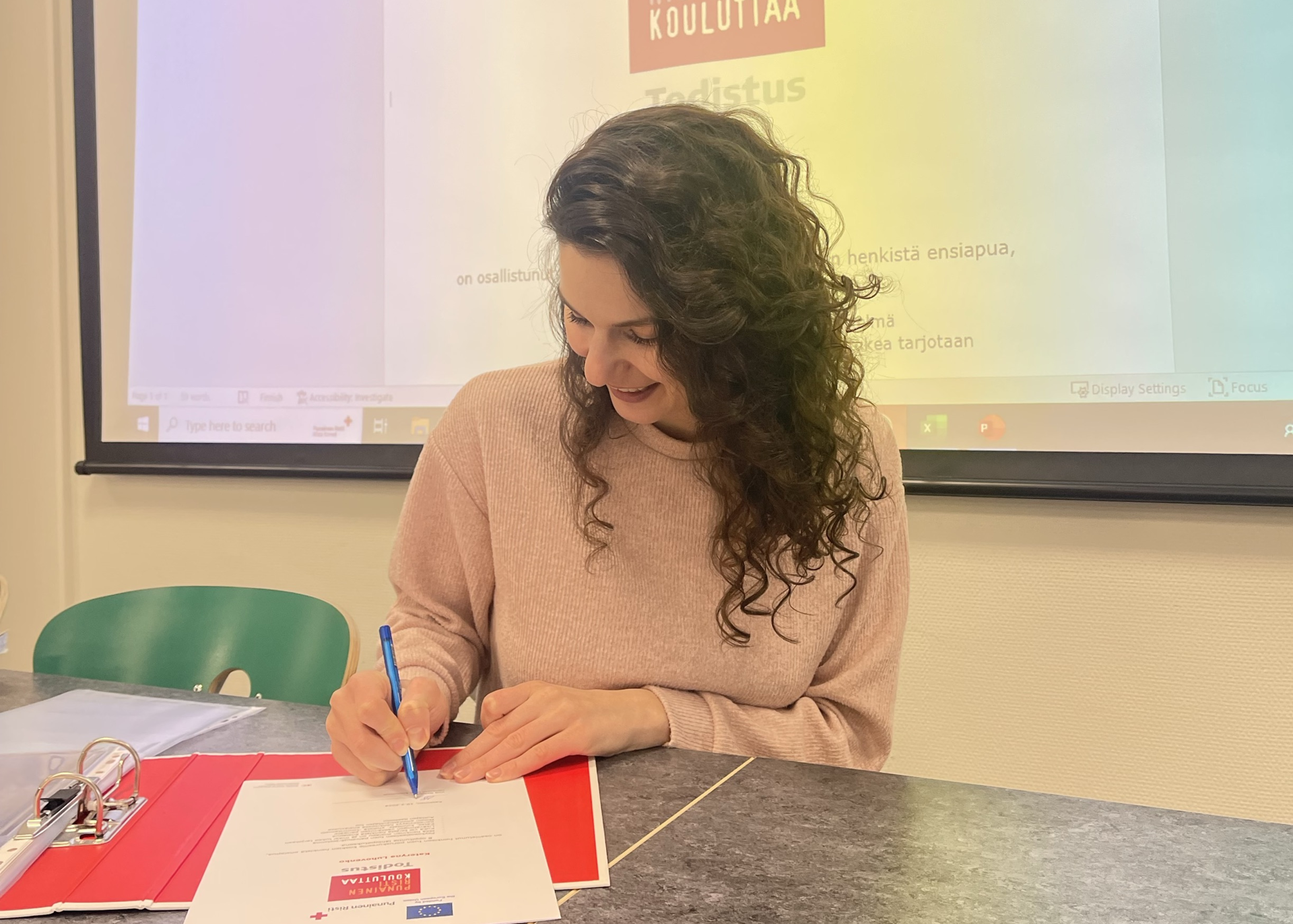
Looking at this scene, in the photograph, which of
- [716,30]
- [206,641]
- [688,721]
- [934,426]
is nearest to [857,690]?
[688,721]

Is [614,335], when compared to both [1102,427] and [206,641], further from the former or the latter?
[1102,427]

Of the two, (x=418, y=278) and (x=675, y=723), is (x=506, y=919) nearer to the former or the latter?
(x=675, y=723)

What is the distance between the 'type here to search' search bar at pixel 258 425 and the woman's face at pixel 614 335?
3.96ft

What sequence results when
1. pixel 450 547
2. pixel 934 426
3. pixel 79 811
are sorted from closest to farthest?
pixel 79 811, pixel 450 547, pixel 934 426

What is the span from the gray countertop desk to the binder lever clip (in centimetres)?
11

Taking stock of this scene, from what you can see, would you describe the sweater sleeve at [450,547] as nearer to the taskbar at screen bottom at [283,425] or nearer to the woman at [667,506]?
the woman at [667,506]

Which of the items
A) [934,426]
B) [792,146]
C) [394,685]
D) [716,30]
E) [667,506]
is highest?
[716,30]

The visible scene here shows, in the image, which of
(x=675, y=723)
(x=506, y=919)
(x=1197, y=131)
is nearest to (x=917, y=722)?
(x=675, y=723)

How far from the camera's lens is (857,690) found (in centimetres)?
103

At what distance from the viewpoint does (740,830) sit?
2.20 ft

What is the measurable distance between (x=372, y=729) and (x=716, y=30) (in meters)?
1.42

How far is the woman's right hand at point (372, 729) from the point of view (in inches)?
30.3

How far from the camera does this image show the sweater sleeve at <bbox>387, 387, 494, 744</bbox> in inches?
44.5

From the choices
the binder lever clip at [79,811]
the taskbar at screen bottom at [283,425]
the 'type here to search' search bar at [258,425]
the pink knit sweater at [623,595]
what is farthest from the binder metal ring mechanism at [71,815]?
the 'type here to search' search bar at [258,425]
